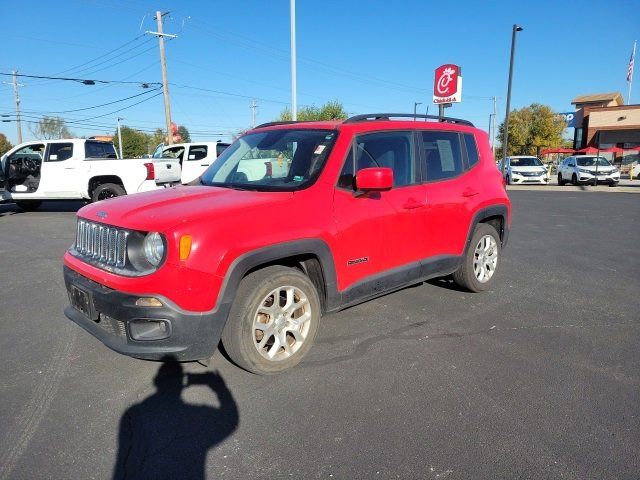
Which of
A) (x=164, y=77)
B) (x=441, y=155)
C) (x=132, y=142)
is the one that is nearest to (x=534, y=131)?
(x=164, y=77)

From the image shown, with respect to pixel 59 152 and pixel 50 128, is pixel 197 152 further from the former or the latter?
pixel 50 128

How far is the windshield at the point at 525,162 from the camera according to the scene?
24.4m

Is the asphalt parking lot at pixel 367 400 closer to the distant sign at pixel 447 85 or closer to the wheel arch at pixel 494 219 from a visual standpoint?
the wheel arch at pixel 494 219

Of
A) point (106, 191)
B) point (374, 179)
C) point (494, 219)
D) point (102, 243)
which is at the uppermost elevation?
point (374, 179)

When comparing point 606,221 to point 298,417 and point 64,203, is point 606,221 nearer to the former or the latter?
point 298,417

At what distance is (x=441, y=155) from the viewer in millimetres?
4438

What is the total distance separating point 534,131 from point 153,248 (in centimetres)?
6035

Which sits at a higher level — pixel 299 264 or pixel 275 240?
pixel 275 240

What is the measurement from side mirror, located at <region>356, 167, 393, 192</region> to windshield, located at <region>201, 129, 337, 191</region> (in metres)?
0.33

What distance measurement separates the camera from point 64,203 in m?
15.7

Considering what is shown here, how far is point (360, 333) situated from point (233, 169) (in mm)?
1846

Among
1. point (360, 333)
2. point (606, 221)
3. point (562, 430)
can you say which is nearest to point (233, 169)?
point (360, 333)

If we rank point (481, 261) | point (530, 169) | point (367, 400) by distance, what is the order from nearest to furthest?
point (367, 400)
point (481, 261)
point (530, 169)

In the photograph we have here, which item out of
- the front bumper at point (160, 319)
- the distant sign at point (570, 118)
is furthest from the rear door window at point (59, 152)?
the distant sign at point (570, 118)
